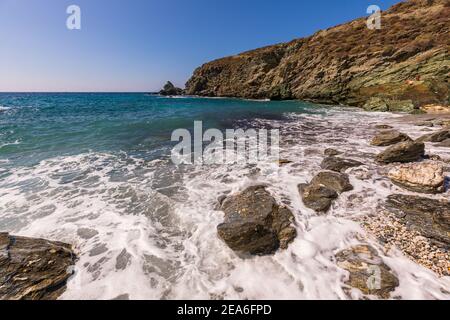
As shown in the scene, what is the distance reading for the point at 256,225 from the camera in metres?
4.89

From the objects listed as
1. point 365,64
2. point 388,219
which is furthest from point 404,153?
point 365,64

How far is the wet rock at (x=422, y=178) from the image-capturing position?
5.96 metres

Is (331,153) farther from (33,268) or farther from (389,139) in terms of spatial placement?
(33,268)

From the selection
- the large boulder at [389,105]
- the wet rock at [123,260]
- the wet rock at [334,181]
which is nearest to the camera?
the wet rock at [123,260]

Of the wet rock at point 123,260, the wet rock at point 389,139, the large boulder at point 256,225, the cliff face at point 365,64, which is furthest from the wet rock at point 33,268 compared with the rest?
the cliff face at point 365,64

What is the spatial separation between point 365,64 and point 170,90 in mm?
89721

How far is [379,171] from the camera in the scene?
779 cm

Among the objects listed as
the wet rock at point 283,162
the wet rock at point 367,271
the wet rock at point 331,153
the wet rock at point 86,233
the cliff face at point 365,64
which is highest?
the cliff face at point 365,64

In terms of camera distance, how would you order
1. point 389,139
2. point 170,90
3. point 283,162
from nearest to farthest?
point 283,162, point 389,139, point 170,90

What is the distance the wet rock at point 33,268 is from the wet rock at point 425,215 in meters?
7.27

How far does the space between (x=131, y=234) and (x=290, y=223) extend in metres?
3.97

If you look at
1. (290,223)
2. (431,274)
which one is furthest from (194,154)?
(431,274)

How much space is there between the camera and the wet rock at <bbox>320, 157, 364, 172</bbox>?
8195mm

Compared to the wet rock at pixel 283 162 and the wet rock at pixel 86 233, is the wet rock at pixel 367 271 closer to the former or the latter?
the wet rock at pixel 283 162
